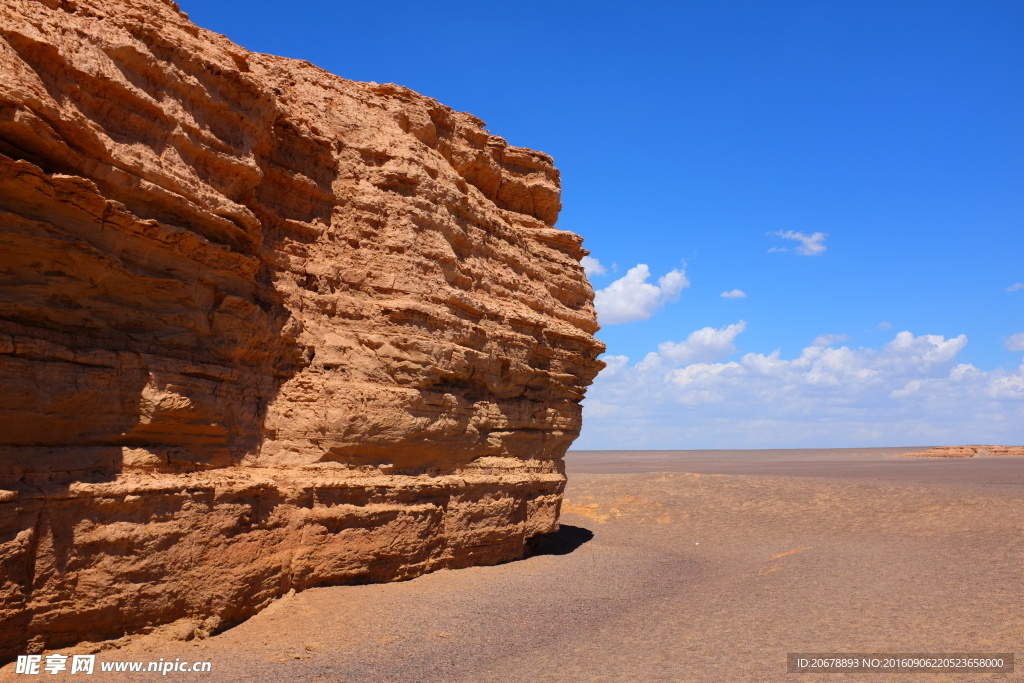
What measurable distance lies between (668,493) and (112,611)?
663 inches

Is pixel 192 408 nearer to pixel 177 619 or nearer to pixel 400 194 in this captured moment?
pixel 177 619

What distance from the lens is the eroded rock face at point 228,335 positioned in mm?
6941

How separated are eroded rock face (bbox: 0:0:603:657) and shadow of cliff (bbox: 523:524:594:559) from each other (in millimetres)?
919

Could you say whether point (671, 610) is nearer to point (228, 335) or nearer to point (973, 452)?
point (228, 335)

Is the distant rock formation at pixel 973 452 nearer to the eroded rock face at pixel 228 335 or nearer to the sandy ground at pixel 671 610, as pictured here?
the sandy ground at pixel 671 610

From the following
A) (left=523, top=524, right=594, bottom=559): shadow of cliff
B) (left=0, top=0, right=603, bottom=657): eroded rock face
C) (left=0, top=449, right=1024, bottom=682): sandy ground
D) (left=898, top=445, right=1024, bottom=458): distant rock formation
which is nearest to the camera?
(left=0, top=0, right=603, bottom=657): eroded rock face

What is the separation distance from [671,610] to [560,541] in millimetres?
5099

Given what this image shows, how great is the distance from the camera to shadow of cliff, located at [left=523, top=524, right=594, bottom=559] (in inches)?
540

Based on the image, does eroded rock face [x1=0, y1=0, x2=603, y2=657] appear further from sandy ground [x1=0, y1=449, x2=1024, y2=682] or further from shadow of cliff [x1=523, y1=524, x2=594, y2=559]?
shadow of cliff [x1=523, y1=524, x2=594, y2=559]

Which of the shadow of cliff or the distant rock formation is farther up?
the distant rock formation

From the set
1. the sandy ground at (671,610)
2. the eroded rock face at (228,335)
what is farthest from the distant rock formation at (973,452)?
the eroded rock face at (228,335)

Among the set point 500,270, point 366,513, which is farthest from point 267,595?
point 500,270

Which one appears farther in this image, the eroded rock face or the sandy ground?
the sandy ground

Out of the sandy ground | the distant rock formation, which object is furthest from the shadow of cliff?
the distant rock formation
